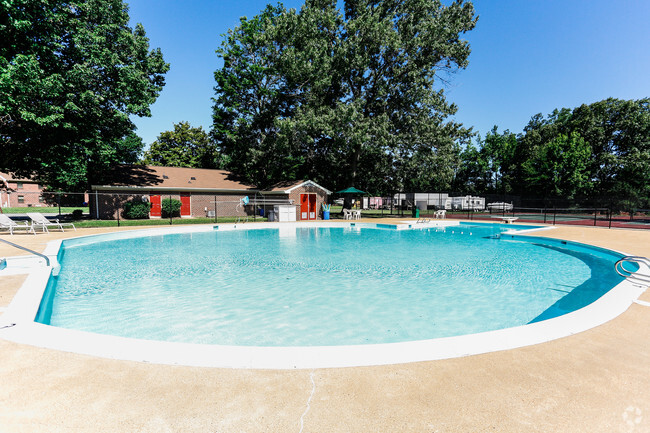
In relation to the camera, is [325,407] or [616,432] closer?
[616,432]

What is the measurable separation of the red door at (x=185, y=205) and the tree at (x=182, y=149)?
51.2 ft

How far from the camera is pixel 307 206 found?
2653 cm

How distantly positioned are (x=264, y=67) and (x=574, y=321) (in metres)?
29.8

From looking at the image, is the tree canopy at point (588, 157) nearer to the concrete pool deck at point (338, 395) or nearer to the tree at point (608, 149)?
the tree at point (608, 149)

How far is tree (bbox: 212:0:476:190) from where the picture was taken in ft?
84.2

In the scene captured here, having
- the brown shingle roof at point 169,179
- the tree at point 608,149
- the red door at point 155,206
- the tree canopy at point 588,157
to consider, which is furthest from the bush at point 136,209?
the tree at point 608,149

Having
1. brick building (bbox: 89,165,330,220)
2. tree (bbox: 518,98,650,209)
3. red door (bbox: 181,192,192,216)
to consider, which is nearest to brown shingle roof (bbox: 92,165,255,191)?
brick building (bbox: 89,165,330,220)

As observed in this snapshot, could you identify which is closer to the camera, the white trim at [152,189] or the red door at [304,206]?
the white trim at [152,189]

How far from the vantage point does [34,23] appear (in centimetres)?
1545

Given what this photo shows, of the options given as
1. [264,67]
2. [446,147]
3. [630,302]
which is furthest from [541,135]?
[630,302]

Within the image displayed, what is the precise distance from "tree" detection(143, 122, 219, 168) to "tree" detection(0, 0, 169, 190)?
1959cm

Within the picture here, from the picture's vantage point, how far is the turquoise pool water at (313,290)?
201 inches

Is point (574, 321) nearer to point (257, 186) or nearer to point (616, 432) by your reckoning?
point (616, 432)

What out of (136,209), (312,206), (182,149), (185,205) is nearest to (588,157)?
(312,206)
